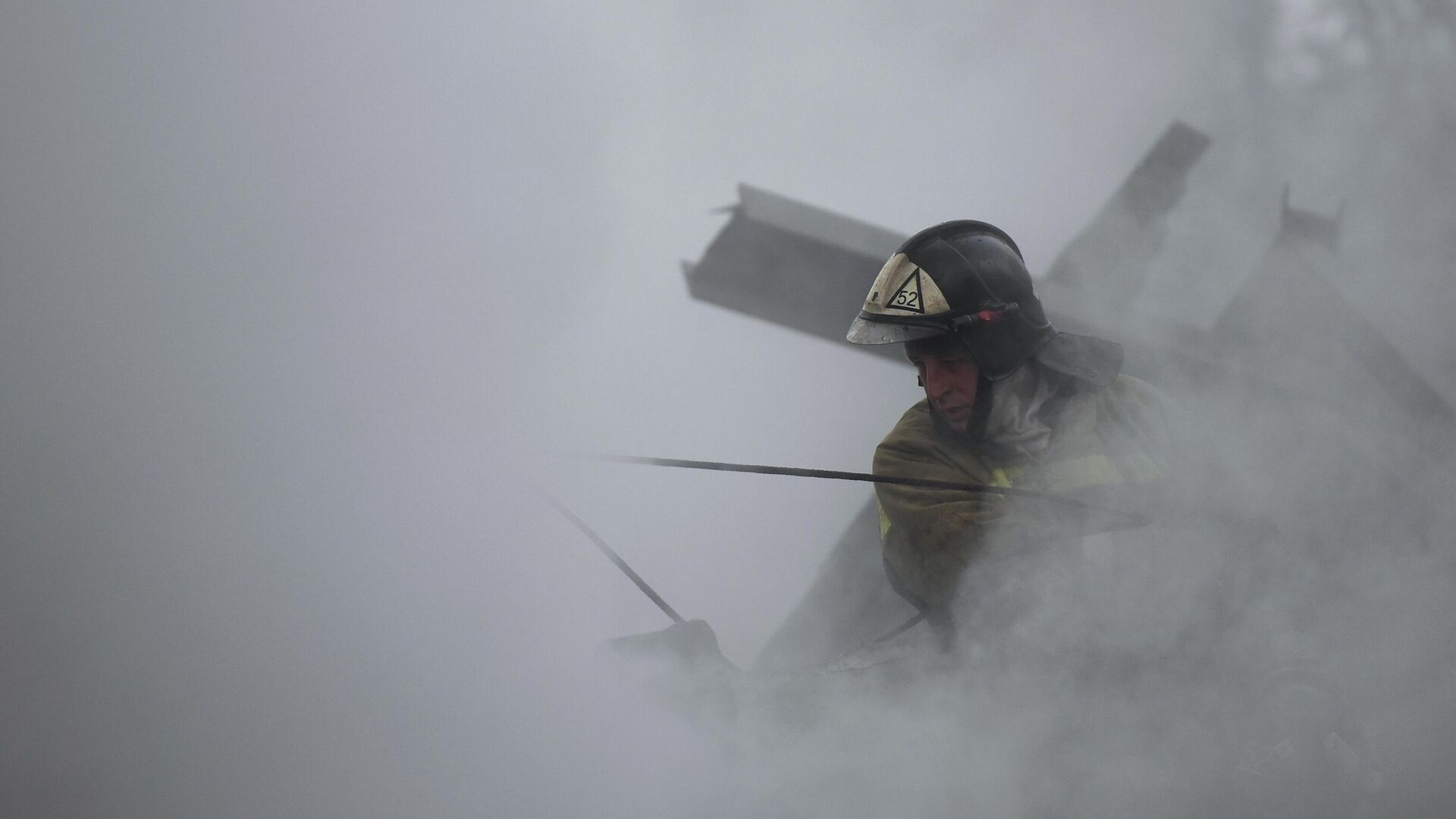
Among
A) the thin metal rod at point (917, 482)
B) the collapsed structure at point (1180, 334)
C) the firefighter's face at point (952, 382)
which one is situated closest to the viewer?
the thin metal rod at point (917, 482)

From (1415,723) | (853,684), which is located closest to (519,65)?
(853,684)

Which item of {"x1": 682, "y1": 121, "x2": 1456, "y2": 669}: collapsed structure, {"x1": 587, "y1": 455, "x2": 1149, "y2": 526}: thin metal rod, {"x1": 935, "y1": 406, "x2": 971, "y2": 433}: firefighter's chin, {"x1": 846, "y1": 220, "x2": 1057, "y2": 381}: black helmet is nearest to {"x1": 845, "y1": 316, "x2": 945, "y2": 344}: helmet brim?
{"x1": 846, "y1": 220, "x2": 1057, "y2": 381}: black helmet

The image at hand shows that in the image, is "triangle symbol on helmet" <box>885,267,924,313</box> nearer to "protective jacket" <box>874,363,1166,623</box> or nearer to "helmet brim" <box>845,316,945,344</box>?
"helmet brim" <box>845,316,945,344</box>

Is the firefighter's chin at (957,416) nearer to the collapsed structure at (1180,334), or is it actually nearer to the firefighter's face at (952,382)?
the firefighter's face at (952,382)

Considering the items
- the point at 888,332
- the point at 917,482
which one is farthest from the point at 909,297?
the point at 917,482

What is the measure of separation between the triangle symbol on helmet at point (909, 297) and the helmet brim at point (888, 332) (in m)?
0.04

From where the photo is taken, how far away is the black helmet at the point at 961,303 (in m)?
2.46

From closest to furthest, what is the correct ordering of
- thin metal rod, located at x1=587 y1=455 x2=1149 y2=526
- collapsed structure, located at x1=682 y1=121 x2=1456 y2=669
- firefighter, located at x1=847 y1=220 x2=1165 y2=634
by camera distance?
thin metal rod, located at x1=587 y1=455 x2=1149 y2=526
firefighter, located at x1=847 y1=220 x2=1165 y2=634
collapsed structure, located at x1=682 y1=121 x2=1456 y2=669

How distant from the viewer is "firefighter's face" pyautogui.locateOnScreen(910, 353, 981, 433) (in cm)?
254

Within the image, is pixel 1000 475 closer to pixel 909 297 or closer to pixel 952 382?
pixel 952 382

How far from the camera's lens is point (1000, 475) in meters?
2.56

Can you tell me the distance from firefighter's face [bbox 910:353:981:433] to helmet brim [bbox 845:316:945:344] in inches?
3.1

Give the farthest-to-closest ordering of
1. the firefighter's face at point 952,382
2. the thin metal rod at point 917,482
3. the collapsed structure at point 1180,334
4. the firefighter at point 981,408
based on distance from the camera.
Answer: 1. the collapsed structure at point 1180,334
2. the firefighter's face at point 952,382
3. the firefighter at point 981,408
4. the thin metal rod at point 917,482

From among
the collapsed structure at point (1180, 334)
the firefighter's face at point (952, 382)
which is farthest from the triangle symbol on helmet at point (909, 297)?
the collapsed structure at point (1180, 334)
